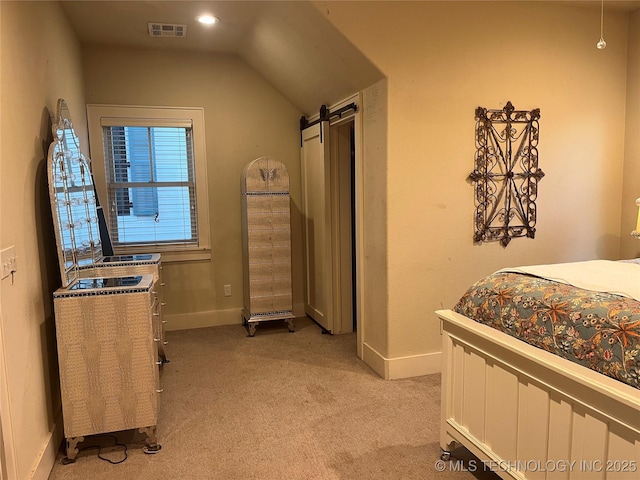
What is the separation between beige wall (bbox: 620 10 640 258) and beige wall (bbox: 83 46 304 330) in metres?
2.81

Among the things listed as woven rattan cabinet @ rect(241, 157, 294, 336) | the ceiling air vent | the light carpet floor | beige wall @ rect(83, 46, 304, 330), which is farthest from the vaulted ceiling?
the light carpet floor

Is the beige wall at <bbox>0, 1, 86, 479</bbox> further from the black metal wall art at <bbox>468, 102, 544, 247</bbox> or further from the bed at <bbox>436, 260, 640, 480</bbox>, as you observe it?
the black metal wall art at <bbox>468, 102, 544, 247</bbox>

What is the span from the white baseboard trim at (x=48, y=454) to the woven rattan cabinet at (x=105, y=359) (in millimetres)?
78

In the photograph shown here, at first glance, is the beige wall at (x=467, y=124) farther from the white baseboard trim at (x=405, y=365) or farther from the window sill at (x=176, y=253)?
the window sill at (x=176, y=253)

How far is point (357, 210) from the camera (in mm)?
3420

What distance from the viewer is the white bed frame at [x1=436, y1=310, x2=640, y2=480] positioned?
54.1 inches

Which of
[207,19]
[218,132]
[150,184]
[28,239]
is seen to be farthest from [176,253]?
[28,239]

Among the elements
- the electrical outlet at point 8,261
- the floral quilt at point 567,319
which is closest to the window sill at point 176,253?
the electrical outlet at point 8,261

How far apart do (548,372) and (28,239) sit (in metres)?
2.24

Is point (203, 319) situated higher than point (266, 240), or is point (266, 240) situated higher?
point (266, 240)

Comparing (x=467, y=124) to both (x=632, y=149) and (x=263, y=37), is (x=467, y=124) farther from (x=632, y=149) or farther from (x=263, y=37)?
(x=263, y=37)

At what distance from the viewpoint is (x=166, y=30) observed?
12.1 ft

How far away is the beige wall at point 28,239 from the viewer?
1.84 metres

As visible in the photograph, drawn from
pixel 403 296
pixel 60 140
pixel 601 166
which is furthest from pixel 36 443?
pixel 601 166
